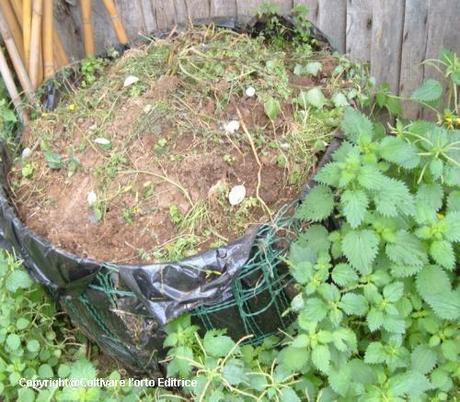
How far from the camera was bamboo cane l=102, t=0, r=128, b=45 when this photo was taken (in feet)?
8.53

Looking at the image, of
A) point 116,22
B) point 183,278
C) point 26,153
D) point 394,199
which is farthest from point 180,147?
point 116,22

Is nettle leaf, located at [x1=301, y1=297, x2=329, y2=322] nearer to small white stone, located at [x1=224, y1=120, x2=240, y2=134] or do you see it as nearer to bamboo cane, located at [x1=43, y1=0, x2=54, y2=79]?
small white stone, located at [x1=224, y1=120, x2=240, y2=134]

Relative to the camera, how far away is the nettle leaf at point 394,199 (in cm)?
170

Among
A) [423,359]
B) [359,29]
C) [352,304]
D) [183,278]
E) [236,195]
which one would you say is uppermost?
[359,29]

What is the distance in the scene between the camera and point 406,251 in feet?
5.69

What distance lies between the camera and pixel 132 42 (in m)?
2.64

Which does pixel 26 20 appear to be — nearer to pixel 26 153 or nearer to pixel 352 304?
pixel 26 153

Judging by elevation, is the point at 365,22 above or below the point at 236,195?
above

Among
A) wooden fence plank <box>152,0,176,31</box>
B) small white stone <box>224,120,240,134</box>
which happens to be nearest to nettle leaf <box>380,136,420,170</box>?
small white stone <box>224,120,240,134</box>

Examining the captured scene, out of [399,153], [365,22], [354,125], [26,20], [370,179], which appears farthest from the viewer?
[365,22]

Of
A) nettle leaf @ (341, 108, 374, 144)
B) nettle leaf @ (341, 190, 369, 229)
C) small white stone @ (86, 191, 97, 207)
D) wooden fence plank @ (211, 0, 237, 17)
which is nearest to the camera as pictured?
nettle leaf @ (341, 190, 369, 229)

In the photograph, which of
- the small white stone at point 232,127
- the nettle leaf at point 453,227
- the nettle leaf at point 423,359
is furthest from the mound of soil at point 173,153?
the nettle leaf at point 423,359

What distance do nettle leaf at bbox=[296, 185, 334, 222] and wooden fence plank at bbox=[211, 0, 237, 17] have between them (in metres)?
1.22

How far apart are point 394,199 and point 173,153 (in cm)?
79
